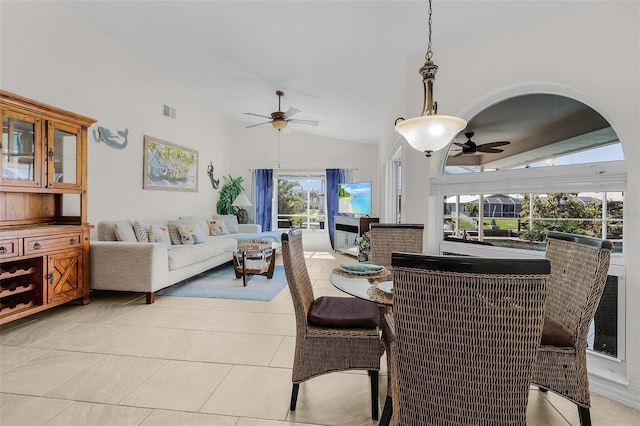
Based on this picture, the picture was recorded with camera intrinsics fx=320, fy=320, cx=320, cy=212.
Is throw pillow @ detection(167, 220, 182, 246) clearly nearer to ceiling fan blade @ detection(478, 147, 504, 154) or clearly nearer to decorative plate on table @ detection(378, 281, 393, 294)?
decorative plate on table @ detection(378, 281, 393, 294)

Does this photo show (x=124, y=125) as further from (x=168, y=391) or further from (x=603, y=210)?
(x=603, y=210)

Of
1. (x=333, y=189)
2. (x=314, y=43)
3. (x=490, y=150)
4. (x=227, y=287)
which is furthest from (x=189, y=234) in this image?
(x=490, y=150)

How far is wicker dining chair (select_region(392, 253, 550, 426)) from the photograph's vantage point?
941mm

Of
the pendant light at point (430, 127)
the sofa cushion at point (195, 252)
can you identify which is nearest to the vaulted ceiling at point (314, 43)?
the pendant light at point (430, 127)

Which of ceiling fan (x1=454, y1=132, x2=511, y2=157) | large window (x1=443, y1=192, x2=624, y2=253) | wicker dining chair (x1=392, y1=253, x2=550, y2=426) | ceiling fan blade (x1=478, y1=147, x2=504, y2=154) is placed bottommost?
wicker dining chair (x1=392, y1=253, x2=550, y2=426)

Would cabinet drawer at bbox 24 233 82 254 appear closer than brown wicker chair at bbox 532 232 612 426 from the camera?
No

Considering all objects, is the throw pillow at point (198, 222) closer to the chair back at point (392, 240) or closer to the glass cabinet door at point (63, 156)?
the glass cabinet door at point (63, 156)

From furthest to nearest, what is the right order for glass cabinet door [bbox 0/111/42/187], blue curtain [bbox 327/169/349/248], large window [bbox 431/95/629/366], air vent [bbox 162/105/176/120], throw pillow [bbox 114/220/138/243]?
blue curtain [bbox 327/169/349/248], air vent [bbox 162/105/176/120], throw pillow [bbox 114/220/138/243], glass cabinet door [bbox 0/111/42/187], large window [bbox 431/95/629/366]

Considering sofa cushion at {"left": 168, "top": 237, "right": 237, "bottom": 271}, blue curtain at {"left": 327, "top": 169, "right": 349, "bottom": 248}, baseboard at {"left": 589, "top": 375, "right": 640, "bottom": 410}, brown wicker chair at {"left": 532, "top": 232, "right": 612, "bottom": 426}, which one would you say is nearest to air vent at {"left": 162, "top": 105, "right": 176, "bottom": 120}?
sofa cushion at {"left": 168, "top": 237, "right": 237, "bottom": 271}

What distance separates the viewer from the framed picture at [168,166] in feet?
16.0

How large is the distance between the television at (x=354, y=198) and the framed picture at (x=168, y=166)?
3.15 metres

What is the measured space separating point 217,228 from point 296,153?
2731mm

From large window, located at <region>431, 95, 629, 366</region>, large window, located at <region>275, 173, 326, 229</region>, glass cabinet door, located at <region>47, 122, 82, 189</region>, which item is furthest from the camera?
large window, located at <region>275, 173, 326, 229</region>

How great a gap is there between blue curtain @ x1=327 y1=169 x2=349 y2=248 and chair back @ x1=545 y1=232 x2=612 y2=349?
5771 mm
